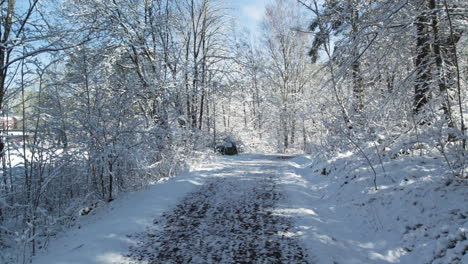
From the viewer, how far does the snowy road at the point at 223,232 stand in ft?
12.6

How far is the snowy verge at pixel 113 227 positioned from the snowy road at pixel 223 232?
0.27m

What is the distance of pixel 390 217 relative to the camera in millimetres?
4449

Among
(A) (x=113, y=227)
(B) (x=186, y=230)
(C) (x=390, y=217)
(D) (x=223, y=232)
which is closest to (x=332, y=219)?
(C) (x=390, y=217)

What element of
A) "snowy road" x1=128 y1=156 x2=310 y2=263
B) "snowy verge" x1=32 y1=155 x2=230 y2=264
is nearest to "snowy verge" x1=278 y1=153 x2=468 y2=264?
"snowy road" x1=128 y1=156 x2=310 y2=263

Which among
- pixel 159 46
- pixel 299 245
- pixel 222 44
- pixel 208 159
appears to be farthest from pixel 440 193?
pixel 222 44

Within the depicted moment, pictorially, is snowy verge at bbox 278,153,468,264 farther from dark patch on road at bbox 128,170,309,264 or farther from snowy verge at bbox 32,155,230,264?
snowy verge at bbox 32,155,230,264

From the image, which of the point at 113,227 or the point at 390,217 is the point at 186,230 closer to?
the point at 113,227

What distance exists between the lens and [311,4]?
960cm

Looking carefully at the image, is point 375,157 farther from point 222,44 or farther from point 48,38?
point 222,44

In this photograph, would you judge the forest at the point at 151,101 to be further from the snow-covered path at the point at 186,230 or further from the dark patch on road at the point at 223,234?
the dark patch on road at the point at 223,234

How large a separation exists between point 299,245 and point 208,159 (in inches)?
368

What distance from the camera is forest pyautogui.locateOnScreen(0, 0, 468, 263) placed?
496cm

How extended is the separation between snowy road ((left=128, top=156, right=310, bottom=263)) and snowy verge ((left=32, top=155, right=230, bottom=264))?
0.89 ft

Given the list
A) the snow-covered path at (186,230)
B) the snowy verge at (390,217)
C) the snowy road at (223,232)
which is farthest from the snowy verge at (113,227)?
the snowy verge at (390,217)
